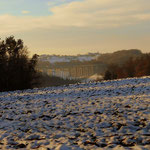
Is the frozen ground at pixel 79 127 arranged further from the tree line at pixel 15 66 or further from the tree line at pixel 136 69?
the tree line at pixel 136 69

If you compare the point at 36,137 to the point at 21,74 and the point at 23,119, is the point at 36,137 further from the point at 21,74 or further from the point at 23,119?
the point at 21,74

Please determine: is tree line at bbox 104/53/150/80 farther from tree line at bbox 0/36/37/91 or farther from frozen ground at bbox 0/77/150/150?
frozen ground at bbox 0/77/150/150

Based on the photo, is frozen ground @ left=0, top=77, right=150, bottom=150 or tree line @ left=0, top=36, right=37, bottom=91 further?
tree line @ left=0, top=36, right=37, bottom=91

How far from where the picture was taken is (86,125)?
971 cm

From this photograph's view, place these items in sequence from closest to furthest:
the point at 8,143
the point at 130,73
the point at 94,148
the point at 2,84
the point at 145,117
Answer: the point at 94,148 → the point at 8,143 → the point at 145,117 → the point at 2,84 → the point at 130,73

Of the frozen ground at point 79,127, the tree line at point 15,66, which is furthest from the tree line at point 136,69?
the frozen ground at point 79,127

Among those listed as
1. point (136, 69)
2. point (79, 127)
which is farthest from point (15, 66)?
point (136, 69)

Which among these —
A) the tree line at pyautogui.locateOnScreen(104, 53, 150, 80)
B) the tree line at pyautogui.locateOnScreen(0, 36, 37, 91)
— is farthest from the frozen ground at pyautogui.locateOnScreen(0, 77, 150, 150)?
the tree line at pyautogui.locateOnScreen(104, 53, 150, 80)

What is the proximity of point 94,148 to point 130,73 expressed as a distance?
8082 cm

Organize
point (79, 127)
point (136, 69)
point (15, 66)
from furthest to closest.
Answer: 1. point (136, 69)
2. point (15, 66)
3. point (79, 127)

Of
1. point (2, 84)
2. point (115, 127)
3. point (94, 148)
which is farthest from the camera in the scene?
point (2, 84)

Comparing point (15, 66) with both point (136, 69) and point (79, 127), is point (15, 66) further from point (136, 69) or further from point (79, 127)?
point (136, 69)

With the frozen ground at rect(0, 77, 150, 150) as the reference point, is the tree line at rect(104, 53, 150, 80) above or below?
above

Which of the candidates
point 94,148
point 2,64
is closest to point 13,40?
point 2,64
